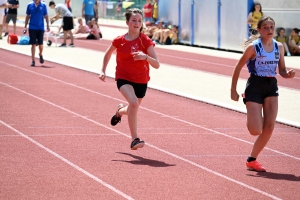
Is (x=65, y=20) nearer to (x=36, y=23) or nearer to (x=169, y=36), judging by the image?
(x=169, y=36)

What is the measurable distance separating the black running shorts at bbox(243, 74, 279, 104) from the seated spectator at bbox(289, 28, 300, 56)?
19.2 m

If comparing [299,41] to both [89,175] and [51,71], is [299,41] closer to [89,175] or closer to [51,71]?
[51,71]

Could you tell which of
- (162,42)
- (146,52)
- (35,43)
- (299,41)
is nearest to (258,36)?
(146,52)

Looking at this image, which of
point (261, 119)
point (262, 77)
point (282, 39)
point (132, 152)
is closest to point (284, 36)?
point (282, 39)

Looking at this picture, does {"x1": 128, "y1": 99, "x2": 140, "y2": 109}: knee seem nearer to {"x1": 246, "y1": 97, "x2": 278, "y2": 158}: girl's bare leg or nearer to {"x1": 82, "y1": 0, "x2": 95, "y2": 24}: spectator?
{"x1": 246, "y1": 97, "x2": 278, "y2": 158}: girl's bare leg

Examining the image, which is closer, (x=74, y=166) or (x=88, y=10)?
(x=74, y=166)

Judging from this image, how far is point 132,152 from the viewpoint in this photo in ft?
34.2

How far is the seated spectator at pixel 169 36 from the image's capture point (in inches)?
1339

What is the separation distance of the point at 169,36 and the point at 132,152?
2395cm

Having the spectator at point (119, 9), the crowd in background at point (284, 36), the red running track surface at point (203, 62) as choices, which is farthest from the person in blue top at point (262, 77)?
the spectator at point (119, 9)

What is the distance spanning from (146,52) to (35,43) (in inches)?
525

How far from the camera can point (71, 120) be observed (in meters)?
13.1

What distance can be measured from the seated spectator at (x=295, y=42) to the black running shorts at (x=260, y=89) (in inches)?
754

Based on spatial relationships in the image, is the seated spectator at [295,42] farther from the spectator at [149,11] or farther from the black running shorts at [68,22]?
the spectator at [149,11]
